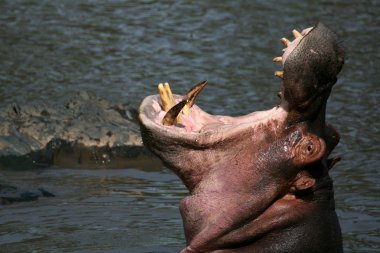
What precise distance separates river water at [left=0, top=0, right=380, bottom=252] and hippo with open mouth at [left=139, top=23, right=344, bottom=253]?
148cm

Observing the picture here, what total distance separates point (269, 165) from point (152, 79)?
6.66 meters

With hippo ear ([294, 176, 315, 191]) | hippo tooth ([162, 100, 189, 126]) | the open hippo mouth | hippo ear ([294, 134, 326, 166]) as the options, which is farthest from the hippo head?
hippo tooth ([162, 100, 189, 126])

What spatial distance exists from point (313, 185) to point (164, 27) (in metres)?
8.45

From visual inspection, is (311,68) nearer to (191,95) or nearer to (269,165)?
(269,165)

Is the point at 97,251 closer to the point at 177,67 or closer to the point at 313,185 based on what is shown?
the point at 313,185

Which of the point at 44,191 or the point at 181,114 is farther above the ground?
the point at 181,114

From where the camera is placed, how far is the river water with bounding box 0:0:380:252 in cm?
645

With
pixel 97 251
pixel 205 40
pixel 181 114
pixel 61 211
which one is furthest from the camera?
pixel 205 40

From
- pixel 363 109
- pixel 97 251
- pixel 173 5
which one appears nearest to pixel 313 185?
pixel 97 251

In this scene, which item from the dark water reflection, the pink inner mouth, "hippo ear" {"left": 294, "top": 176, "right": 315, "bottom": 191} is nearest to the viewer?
"hippo ear" {"left": 294, "top": 176, "right": 315, "bottom": 191}

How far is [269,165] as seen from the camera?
4219 mm

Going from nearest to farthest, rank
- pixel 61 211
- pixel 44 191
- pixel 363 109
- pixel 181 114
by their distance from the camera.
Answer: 1. pixel 181 114
2. pixel 61 211
3. pixel 44 191
4. pixel 363 109

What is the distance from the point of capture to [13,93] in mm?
10469

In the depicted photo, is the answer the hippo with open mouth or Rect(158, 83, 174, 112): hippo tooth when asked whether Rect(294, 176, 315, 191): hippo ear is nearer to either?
the hippo with open mouth
